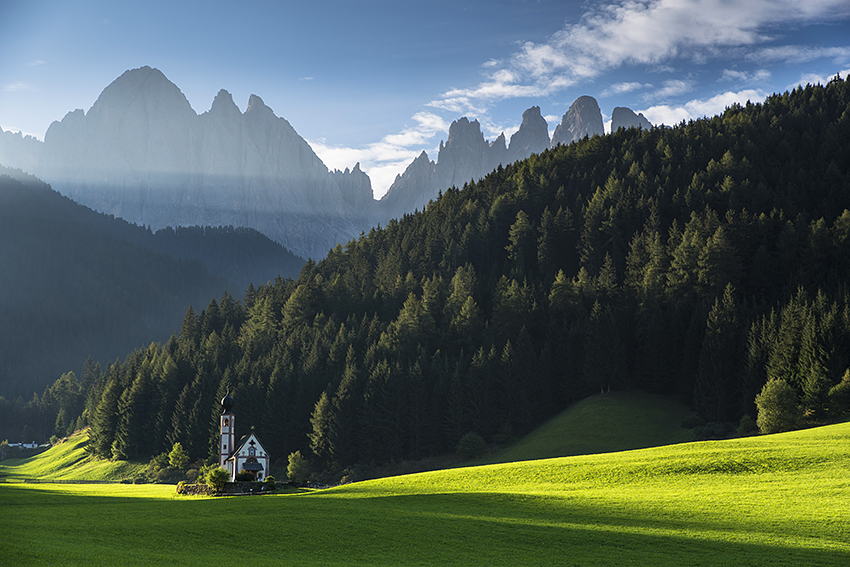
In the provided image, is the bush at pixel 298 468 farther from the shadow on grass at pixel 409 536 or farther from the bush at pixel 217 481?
the shadow on grass at pixel 409 536

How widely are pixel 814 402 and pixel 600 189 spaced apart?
7025 cm

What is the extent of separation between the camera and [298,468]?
82000 mm

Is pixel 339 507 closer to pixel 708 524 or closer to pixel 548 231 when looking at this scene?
pixel 708 524

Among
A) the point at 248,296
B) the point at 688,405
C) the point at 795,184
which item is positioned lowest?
the point at 688,405

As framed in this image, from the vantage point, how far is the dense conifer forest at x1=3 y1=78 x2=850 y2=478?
83125 mm

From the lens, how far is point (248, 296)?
478 feet

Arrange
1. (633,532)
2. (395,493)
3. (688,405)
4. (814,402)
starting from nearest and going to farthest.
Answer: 1. (633,532)
2. (395,493)
3. (814,402)
4. (688,405)

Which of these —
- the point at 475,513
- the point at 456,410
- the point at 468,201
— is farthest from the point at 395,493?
the point at 468,201

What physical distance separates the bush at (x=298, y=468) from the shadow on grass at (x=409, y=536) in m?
45.5

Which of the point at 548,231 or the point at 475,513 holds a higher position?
the point at 548,231

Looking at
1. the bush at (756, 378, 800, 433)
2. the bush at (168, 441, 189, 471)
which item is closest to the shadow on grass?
the bush at (756, 378, 800, 433)

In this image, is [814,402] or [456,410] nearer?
[814,402]

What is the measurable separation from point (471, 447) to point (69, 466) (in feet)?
278

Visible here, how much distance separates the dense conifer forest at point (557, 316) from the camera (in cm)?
8312
